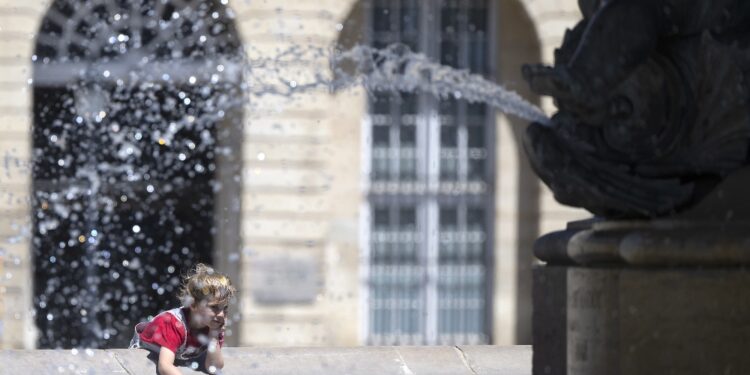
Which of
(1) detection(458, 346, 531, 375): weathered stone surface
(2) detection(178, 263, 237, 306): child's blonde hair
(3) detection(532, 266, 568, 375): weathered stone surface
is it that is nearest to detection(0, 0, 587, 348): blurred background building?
(1) detection(458, 346, 531, 375): weathered stone surface

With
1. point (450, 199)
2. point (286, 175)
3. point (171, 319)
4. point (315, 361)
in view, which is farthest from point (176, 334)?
point (450, 199)

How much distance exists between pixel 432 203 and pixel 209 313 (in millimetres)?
11389

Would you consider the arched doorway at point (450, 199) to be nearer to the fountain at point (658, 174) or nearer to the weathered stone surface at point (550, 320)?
the weathered stone surface at point (550, 320)

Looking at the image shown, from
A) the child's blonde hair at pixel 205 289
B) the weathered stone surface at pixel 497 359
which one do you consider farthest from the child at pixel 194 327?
the weathered stone surface at pixel 497 359

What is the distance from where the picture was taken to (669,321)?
4.64 metres

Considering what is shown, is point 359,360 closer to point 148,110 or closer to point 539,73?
point 539,73

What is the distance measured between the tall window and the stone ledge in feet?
34.8

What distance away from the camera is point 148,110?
17281mm

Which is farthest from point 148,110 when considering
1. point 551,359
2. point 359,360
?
→ point 551,359

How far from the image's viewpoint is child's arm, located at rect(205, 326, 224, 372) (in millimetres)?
6043

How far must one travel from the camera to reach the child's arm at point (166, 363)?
5855 millimetres

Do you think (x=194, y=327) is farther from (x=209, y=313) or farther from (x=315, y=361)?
(x=315, y=361)

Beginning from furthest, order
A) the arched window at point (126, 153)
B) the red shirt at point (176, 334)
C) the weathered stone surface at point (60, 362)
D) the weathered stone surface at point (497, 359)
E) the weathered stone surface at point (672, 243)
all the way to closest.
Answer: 1. the arched window at point (126, 153)
2. the weathered stone surface at point (497, 359)
3. the weathered stone surface at point (60, 362)
4. the red shirt at point (176, 334)
5. the weathered stone surface at point (672, 243)

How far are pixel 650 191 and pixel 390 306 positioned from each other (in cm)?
1280
